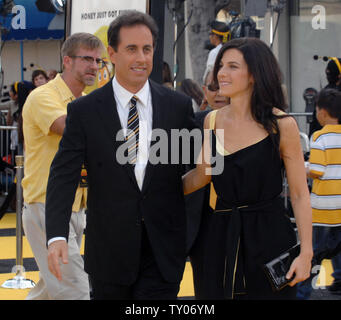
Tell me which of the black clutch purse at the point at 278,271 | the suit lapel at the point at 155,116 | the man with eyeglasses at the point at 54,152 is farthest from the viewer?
the man with eyeglasses at the point at 54,152

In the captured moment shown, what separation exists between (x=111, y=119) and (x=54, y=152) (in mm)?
1634

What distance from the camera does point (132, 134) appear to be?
11.4 feet

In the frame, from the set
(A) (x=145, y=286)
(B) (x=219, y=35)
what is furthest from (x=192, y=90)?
(A) (x=145, y=286)

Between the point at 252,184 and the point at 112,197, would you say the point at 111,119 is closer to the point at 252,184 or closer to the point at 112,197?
the point at 112,197

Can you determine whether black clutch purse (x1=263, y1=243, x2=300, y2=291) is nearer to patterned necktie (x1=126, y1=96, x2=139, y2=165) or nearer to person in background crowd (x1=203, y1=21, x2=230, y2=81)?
patterned necktie (x1=126, y1=96, x2=139, y2=165)

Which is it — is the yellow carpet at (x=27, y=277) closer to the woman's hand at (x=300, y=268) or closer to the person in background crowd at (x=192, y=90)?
the person in background crowd at (x=192, y=90)

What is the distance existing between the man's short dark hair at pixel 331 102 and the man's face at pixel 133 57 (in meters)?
3.47

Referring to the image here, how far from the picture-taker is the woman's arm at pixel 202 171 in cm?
362

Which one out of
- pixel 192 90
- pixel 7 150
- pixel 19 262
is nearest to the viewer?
pixel 19 262

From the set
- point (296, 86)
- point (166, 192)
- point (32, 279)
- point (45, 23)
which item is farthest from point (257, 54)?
point (45, 23)

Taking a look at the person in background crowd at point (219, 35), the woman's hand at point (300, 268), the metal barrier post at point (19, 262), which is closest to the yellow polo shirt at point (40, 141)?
the woman's hand at point (300, 268)

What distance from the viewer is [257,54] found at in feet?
11.7

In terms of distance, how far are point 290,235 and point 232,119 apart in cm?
65

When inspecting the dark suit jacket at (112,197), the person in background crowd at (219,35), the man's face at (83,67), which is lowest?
the dark suit jacket at (112,197)
